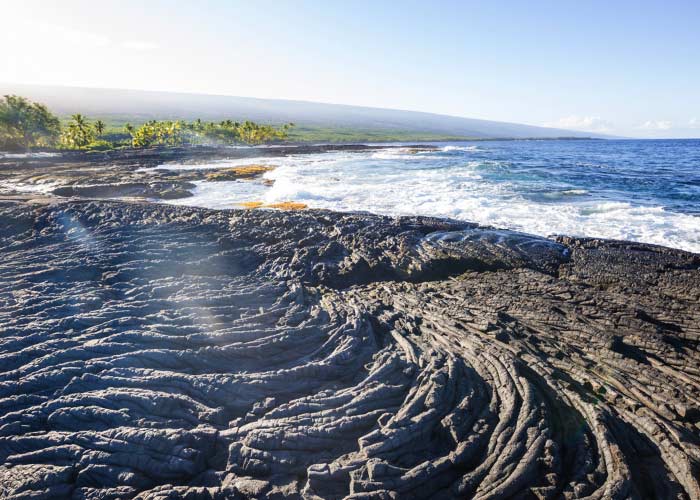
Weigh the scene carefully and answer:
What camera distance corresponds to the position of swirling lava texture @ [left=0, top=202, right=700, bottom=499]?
26.2ft

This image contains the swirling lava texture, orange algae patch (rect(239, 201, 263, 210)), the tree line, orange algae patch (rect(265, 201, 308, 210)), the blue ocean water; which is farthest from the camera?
the tree line

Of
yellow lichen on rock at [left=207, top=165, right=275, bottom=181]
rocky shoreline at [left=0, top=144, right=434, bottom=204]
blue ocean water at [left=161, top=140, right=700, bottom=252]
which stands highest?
blue ocean water at [left=161, top=140, right=700, bottom=252]

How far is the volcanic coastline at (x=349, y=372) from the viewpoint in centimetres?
799

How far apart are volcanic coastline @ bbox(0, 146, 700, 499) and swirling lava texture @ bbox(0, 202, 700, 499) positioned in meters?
0.05

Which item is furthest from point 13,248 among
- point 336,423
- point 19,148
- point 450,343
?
point 19,148

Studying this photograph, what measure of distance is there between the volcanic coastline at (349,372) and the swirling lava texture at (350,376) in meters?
0.05

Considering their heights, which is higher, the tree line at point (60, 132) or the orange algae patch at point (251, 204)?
the tree line at point (60, 132)

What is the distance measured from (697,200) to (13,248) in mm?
54708

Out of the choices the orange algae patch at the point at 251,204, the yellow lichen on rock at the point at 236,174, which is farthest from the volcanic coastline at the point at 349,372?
the yellow lichen on rock at the point at 236,174

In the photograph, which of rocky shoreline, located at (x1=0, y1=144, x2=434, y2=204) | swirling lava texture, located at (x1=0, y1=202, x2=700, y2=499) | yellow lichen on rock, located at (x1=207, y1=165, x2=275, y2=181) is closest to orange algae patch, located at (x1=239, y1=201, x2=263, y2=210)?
rocky shoreline, located at (x1=0, y1=144, x2=434, y2=204)

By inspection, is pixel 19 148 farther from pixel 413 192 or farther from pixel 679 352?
pixel 679 352

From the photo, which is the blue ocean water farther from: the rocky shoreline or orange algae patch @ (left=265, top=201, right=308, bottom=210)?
the rocky shoreline

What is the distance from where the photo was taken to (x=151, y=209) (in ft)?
91.7

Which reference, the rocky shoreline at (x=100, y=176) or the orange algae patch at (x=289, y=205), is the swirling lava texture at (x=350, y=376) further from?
the rocky shoreline at (x=100, y=176)
